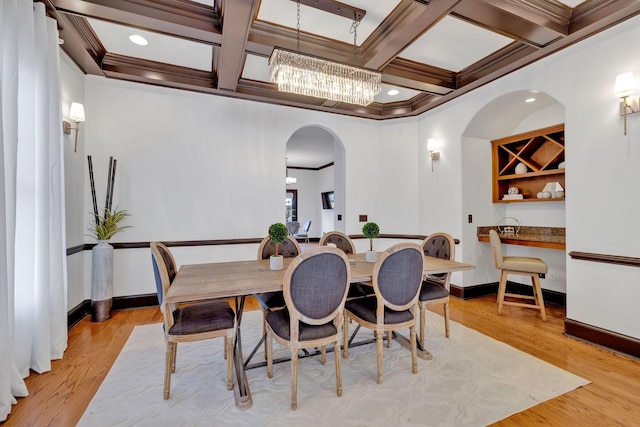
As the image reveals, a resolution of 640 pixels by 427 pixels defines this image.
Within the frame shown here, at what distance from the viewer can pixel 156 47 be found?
10.2 ft

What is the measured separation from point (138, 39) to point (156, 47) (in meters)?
0.19

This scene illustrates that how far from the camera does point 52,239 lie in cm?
235

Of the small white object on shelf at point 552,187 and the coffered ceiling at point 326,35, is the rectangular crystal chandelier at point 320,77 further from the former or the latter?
the small white object on shelf at point 552,187

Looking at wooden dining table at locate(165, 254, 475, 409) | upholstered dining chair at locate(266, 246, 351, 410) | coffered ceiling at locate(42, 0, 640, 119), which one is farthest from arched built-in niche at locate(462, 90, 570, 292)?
upholstered dining chair at locate(266, 246, 351, 410)

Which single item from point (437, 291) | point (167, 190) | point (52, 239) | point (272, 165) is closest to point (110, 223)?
point (167, 190)

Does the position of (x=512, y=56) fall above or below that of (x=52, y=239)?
above

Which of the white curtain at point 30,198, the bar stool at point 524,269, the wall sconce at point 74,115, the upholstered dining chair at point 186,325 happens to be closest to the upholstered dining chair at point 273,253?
the upholstered dining chair at point 186,325

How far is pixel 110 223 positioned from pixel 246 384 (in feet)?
8.23

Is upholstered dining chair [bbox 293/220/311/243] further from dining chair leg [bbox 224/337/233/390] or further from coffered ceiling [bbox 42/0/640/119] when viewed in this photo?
dining chair leg [bbox 224/337/233/390]

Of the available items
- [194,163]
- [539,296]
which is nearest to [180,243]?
[194,163]

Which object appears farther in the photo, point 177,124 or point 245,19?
point 177,124

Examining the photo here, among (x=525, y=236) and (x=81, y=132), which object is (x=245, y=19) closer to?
(x=81, y=132)

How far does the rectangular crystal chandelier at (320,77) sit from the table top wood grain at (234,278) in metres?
1.53

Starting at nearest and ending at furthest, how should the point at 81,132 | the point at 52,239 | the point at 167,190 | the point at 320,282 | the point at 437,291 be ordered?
1. the point at 320,282
2. the point at 52,239
3. the point at 437,291
4. the point at 81,132
5. the point at 167,190
